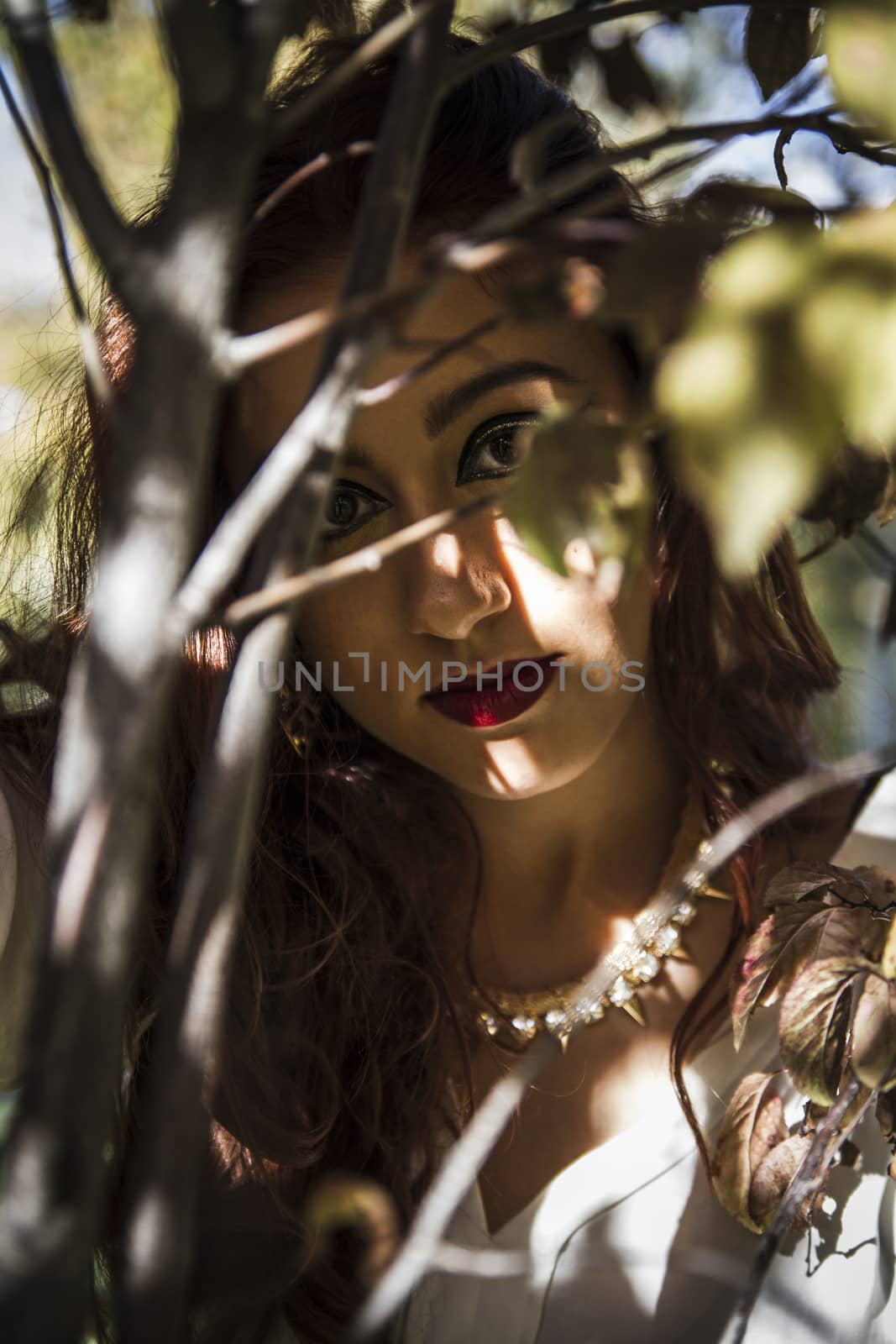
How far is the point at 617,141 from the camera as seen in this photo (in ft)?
7.21

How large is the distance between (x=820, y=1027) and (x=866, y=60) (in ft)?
1.68

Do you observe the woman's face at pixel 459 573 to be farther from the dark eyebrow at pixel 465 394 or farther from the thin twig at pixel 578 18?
the thin twig at pixel 578 18

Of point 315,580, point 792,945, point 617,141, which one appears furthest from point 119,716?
point 617,141

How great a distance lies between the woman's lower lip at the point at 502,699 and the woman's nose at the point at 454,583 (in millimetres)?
84

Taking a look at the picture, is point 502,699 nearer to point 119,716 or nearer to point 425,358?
point 425,358

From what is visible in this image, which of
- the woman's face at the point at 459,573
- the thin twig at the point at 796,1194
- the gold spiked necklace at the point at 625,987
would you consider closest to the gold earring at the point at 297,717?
the woman's face at the point at 459,573

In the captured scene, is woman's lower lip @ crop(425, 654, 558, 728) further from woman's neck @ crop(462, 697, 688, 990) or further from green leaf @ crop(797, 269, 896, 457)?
green leaf @ crop(797, 269, 896, 457)

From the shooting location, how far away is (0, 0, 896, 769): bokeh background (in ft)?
2.62

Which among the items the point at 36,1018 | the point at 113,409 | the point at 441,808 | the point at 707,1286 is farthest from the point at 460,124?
the point at 707,1286

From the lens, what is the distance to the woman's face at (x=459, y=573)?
972 millimetres

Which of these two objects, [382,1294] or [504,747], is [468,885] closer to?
[504,747]

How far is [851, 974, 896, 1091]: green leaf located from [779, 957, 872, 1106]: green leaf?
25mm

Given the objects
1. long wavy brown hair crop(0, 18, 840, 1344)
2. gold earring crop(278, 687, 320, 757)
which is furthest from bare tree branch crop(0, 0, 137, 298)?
gold earring crop(278, 687, 320, 757)

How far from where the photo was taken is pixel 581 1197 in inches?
44.8
